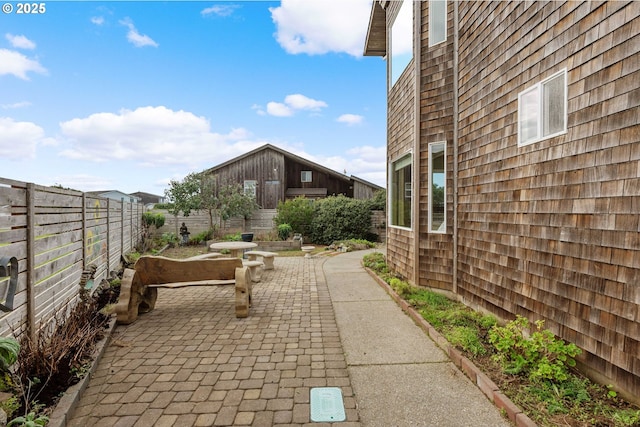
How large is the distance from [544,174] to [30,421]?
15.3 feet

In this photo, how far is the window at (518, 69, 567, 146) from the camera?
3.02m

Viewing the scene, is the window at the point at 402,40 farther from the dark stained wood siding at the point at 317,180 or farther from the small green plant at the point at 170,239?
the dark stained wood siding at the point at 317,180

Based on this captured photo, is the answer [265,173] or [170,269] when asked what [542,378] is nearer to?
[170,269]

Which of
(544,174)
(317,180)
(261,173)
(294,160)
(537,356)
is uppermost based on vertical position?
(294,160)

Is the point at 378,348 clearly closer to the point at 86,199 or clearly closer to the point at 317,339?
the point at 317,339

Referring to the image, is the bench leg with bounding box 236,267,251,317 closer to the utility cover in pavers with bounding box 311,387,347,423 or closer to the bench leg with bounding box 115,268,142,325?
the bench leg with bounding box 115,268,142,325

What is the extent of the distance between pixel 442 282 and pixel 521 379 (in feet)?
9.35

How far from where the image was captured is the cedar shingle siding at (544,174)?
2.37m

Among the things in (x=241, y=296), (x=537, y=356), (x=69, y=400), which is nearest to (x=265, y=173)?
(x=241, y=296)

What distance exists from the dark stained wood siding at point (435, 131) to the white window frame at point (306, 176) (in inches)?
757

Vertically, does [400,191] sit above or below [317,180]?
below

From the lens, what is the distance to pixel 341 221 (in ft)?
48.2

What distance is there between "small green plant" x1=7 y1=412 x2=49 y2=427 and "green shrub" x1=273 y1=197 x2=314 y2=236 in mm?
13031

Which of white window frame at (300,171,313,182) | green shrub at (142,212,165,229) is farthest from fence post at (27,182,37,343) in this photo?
white window frame at (300,171,313,182)
